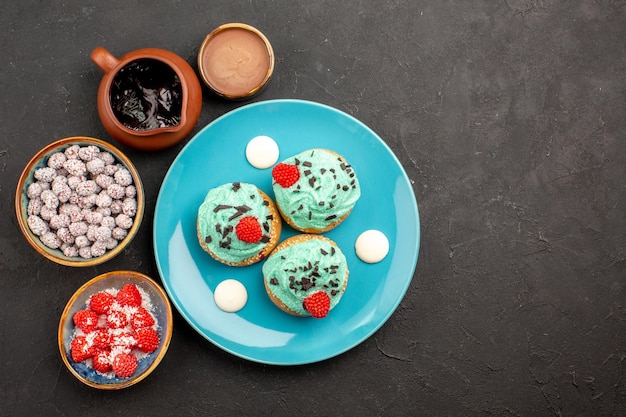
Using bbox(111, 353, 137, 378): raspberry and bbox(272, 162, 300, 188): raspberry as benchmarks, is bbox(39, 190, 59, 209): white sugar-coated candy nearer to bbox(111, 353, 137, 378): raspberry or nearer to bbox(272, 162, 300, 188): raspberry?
bbox(111, 353, 137, 378): raspberry

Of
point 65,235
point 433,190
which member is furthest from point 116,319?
point 433,190

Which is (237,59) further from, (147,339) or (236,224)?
(147,339)

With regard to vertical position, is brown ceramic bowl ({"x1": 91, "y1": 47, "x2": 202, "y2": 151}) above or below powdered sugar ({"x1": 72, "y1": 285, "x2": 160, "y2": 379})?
above

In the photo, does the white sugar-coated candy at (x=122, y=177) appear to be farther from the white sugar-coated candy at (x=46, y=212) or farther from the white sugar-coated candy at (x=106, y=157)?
the white sugar-coated candy at (x=46, y=212)

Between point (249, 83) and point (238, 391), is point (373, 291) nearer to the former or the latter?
point (238, 391)

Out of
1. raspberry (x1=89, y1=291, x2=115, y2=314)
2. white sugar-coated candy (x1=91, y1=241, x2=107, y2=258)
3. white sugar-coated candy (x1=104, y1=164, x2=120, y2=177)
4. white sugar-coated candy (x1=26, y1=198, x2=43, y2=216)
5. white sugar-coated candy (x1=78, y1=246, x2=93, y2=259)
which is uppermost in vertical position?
white sugar-coated candy (x1=104, y1=164, x2=120, y2=177)

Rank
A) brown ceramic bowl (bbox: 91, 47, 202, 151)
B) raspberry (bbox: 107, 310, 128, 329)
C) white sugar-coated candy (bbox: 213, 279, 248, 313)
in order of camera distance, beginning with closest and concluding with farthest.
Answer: brown ceramic bowl (bbox: 91, 47, 202, 151), raspberry (bbox: 107, 310, 128, 329), white sugar-coated candy (bbox: 213, 279, 248, 313)

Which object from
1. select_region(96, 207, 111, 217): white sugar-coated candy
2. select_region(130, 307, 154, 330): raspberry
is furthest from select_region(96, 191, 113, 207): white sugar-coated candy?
select_region(130, 307, 154, 330): raspberry

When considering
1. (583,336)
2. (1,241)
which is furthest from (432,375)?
(1,241)
